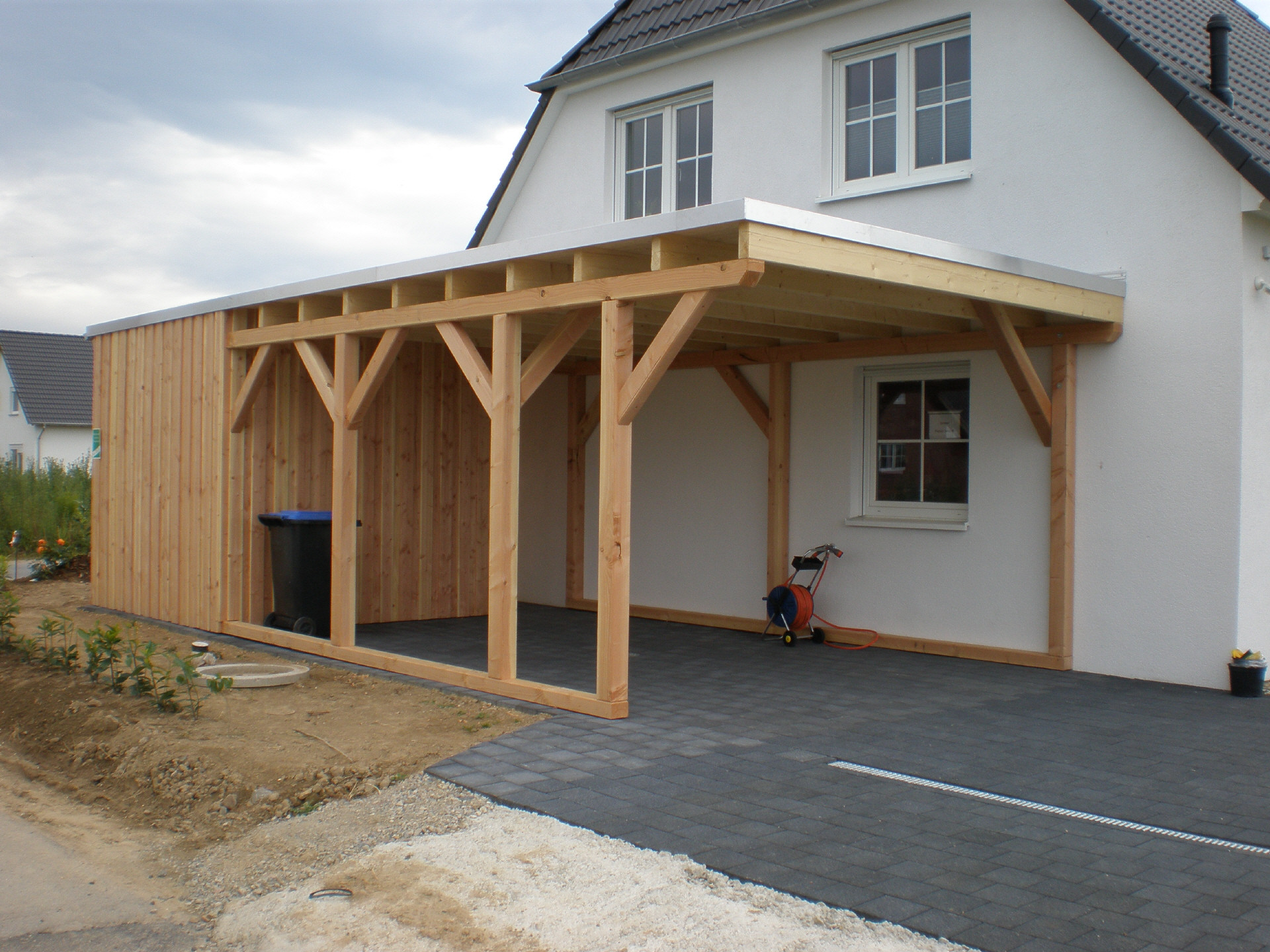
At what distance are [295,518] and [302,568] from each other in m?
0.42

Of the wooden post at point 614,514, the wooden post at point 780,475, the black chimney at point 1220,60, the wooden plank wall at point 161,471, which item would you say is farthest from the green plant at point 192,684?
the black chimney at point 1220,60

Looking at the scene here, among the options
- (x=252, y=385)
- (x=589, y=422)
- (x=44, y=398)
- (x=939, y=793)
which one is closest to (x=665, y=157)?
(x=589, y=422)

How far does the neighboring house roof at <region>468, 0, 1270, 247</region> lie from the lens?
7344 mm

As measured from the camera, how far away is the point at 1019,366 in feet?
25.0

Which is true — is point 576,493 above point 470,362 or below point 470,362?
below

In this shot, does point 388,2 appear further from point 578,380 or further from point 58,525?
point 58,525

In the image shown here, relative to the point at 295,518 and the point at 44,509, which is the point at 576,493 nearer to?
the point at 295,518

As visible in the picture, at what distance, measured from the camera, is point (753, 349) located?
991cm

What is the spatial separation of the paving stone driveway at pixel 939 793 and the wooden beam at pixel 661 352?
1782 millimetres

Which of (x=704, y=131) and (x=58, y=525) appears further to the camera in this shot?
(x=58, y=525)

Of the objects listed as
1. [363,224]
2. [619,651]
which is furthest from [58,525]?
[619,651]

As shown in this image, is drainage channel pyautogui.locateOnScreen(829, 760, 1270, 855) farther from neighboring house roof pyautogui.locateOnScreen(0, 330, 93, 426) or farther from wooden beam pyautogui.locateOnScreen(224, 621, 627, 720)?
neighboring house roof pyautogui.locateOnScreen(0, 330, 93, 426)

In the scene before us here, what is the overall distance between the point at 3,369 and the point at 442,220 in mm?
21444

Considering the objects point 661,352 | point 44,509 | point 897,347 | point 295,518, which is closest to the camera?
point 661,352
